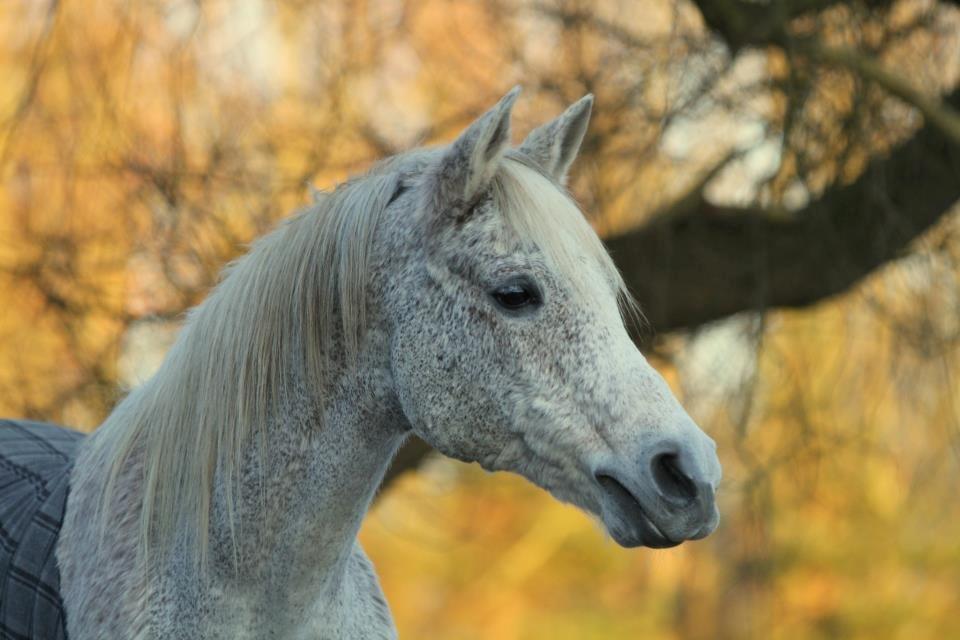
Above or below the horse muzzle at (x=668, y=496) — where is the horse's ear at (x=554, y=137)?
above

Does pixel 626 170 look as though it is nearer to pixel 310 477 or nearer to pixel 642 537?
pixel 310 477

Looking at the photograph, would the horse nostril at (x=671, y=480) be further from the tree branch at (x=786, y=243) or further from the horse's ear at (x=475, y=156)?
the tree branch at (x=786, y=243)

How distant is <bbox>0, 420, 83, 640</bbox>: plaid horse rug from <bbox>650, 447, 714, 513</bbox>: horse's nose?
1347mm

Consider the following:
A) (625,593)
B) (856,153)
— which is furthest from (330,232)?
(625,593)

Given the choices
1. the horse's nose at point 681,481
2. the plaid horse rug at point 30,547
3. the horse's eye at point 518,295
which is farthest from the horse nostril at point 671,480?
the plaid horse rug at point 30,547

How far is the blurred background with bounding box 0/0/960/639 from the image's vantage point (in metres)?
4.45

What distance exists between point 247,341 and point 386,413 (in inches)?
12.8

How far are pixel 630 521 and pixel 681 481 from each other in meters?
0.13

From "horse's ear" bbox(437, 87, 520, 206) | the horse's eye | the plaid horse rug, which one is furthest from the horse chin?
the plaid horse rug

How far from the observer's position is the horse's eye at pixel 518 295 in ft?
7.13

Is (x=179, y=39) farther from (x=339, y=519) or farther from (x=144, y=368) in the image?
(x=339, y=519)

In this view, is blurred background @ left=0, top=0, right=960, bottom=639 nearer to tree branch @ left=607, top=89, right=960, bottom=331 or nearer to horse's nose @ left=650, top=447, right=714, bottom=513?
tree branch @ left=607, top=89, right=960, bottom=331

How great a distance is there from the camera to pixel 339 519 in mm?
2324

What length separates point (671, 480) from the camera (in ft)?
6.60
